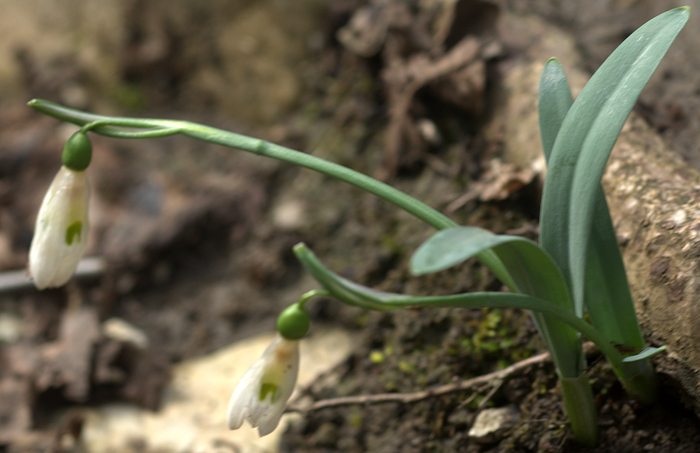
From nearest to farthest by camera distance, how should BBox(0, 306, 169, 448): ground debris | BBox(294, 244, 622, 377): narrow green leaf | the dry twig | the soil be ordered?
BBox(294, 244, 622, 377): narrow green leaf < the dry twig < the soil < BBox(0, 306, 169, 448): ground debris

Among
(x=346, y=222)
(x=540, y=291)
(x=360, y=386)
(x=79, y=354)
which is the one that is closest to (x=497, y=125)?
(x=346, y=222)

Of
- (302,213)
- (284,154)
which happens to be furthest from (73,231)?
(302,213)

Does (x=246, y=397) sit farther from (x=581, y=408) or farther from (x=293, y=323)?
(x=581, y=408)

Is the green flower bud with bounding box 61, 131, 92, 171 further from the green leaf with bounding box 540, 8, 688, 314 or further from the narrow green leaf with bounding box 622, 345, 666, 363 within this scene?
the narrow green leaf with bounding box 622, 345, 666, 363

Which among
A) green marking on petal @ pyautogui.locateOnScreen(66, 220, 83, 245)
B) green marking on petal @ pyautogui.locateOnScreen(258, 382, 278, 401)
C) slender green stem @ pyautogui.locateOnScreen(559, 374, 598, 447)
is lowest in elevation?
slender green stem @ pyautogui.locateOnScreen(559, 374, 598, 447)

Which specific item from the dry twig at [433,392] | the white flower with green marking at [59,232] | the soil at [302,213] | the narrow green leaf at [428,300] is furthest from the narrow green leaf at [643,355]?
the white flower with green marking at [59,232]

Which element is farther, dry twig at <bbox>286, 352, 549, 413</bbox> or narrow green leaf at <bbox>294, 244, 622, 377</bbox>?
dry twig at <bbox>286, 352, 549, 413</bbox>

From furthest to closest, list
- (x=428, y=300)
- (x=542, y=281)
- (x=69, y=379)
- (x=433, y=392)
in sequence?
(x=69, y=379), (x=433, y=392), (x=542, y=281), (x=428, y=300)

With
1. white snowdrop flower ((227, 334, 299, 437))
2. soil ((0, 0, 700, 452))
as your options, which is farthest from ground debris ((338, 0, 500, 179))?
white snowdrop flower ((227, 334, 299, 437))
